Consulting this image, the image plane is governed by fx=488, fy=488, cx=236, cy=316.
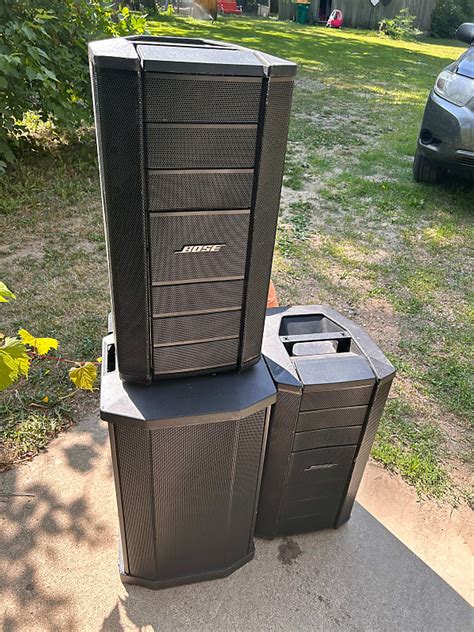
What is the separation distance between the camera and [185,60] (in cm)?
88

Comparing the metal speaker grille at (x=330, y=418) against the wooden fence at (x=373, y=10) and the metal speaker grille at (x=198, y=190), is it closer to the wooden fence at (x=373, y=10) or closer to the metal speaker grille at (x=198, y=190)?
the metal speaker grille at (x=198, y=190)

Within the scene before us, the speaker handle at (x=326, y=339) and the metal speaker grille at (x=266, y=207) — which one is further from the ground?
the metal speaker grille at (x=266, y=207)

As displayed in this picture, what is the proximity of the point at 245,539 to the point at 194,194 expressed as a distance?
3.75ft

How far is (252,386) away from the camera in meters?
1.29

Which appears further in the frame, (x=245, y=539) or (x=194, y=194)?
(x=245, y=539)

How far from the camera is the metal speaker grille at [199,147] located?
930 mm

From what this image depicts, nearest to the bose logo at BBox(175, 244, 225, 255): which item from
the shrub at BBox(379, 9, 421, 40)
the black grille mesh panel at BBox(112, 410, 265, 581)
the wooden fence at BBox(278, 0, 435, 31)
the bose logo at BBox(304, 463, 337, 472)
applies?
the black grille mesh panel at BBox(112, 410, 265, 581)

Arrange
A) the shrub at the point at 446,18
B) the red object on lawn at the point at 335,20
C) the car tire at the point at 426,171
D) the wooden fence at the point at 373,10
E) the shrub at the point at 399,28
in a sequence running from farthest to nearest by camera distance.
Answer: the shrub at the point at 446,18 → the wooden fence at the point at 373,10 → the red object on lawn at the point at 335,20 → the shrub at the point at 399,28 → the car tire at the point at 426,171

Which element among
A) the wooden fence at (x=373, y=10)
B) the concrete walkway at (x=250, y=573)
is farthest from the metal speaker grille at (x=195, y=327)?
the wooden fence at (x=373, y=10)

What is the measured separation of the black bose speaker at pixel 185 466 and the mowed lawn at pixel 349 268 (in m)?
0.77

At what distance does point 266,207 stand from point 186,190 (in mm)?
195

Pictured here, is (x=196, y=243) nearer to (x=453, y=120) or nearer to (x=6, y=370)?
(x=6, y=370)

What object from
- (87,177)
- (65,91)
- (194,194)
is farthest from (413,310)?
(65,91)

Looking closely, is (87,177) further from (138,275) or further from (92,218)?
(138,275)
